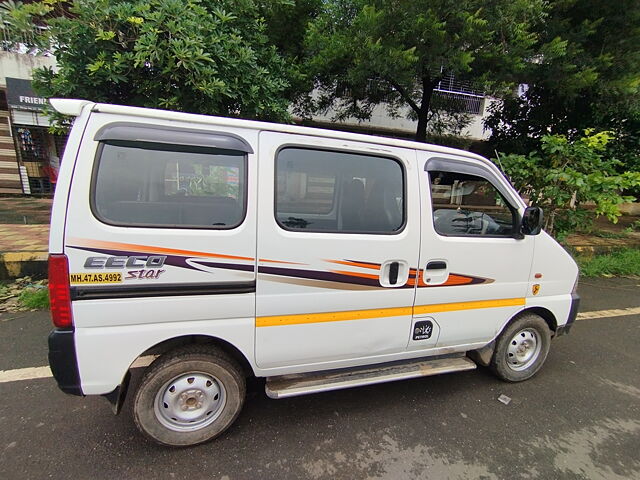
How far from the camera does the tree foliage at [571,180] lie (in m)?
4.85

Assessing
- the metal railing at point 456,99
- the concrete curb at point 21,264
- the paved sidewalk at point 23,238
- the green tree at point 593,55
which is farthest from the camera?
the metal railing at point 456,99

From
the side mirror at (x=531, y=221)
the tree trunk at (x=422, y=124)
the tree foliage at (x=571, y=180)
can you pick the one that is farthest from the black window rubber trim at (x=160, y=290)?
the tree trunk at (x=422, y=124)

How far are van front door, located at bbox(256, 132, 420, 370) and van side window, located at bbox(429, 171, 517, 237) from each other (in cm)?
27

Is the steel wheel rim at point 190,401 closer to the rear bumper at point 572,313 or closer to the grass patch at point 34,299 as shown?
the rear bumper at point 572,313

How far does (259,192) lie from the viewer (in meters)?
2.05

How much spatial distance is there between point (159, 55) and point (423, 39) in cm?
421

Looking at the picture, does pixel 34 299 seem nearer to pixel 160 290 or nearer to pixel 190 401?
pixel 190 401

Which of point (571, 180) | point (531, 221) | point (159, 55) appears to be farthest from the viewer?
point (571, 180)

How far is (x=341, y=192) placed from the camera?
240 cm

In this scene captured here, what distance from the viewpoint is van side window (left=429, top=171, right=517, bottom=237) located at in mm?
2590

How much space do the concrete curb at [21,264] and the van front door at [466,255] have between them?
5.16m

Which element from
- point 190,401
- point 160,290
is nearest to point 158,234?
point 160,290

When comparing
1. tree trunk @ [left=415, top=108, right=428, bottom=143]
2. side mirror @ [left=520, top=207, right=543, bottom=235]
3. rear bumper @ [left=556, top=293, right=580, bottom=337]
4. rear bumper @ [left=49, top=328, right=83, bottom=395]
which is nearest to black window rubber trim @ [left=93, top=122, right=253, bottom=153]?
rear bumper @ [left=49, top=328, right=83, bottom=395]

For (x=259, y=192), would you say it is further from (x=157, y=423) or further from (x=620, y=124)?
(x=620, y=124)
